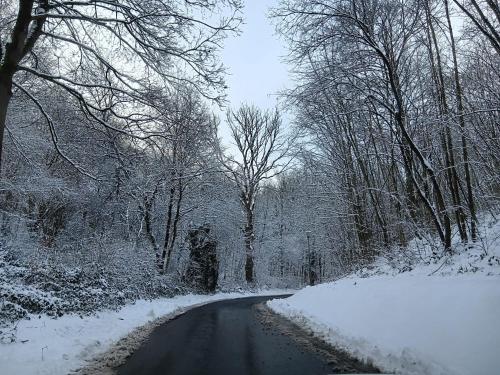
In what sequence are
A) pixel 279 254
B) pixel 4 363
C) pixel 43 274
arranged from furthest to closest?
pixel 279 254
pixel 43 274
pixel 4 363

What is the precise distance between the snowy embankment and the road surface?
32.5 inches

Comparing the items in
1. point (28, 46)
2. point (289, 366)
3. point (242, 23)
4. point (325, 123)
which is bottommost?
point (289, 366)

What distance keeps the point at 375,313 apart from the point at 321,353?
157 cm

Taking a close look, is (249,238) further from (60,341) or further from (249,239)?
(60,341)

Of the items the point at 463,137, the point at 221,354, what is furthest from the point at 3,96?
the point at 463,137

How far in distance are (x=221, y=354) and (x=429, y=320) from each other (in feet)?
12.6

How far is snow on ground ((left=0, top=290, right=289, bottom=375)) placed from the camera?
6082 mm

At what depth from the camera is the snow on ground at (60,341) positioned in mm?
6082

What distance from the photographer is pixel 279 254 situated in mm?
43406

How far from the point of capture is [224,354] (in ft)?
25.2

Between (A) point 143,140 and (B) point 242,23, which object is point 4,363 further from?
(B) point 242,23

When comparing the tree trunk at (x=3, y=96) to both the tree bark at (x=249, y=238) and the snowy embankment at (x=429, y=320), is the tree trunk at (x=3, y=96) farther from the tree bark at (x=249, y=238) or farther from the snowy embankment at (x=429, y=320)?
the tree bark at (x=249, y=238)

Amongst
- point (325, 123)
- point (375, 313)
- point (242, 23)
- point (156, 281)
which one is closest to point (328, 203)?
point (325, 123)

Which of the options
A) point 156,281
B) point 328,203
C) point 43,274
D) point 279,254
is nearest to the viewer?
point 43,274
